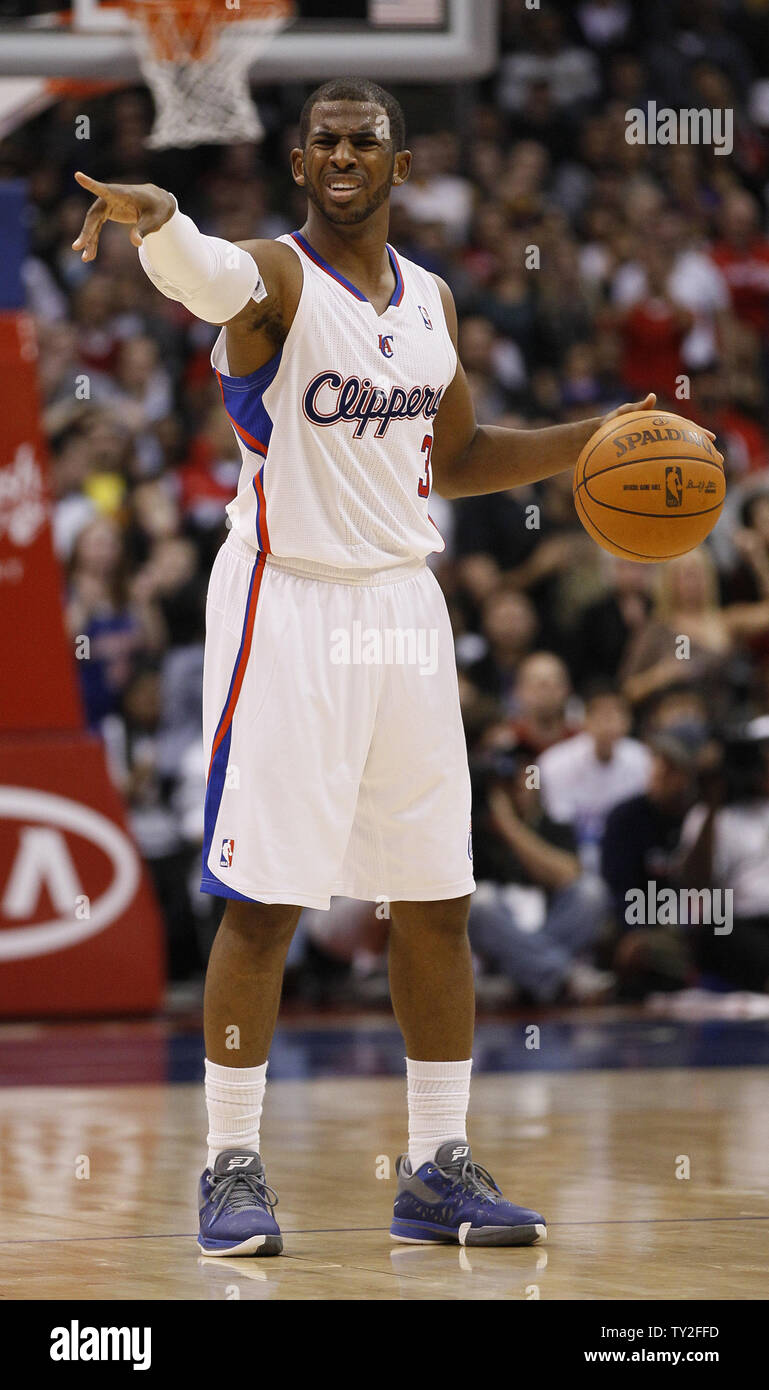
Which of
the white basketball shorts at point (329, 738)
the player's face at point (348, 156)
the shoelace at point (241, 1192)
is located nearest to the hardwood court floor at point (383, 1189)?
the shoelace at point (241, 1192)

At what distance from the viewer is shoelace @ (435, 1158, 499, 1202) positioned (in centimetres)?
439

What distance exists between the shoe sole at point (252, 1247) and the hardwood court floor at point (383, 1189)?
0.09ft

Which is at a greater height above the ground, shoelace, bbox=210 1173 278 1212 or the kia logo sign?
shoelace, bbox=210 1173 278 1212

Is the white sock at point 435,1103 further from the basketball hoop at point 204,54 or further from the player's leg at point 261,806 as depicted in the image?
the basketball hoop at point 204,54

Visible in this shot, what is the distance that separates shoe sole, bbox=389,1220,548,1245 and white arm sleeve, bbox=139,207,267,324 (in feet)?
6.50

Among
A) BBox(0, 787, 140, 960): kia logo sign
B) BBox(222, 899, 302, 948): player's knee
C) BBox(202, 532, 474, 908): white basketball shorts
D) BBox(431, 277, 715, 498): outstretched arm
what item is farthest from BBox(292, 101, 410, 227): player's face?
BBox(0, 787, 140, 960): kia logo sign

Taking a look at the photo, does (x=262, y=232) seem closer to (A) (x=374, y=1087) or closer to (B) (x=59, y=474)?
(B) (x=59, y=474)

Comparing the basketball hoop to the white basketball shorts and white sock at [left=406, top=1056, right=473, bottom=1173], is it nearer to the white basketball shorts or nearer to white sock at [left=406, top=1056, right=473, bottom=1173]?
the white basketball shorts

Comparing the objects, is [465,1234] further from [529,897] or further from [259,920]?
[529,897]

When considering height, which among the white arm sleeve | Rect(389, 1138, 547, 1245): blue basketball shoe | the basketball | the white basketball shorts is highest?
the white arm sleeve

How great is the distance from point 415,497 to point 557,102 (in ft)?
40.3

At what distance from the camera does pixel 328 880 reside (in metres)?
4.22

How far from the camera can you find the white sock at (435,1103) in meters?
4.48
